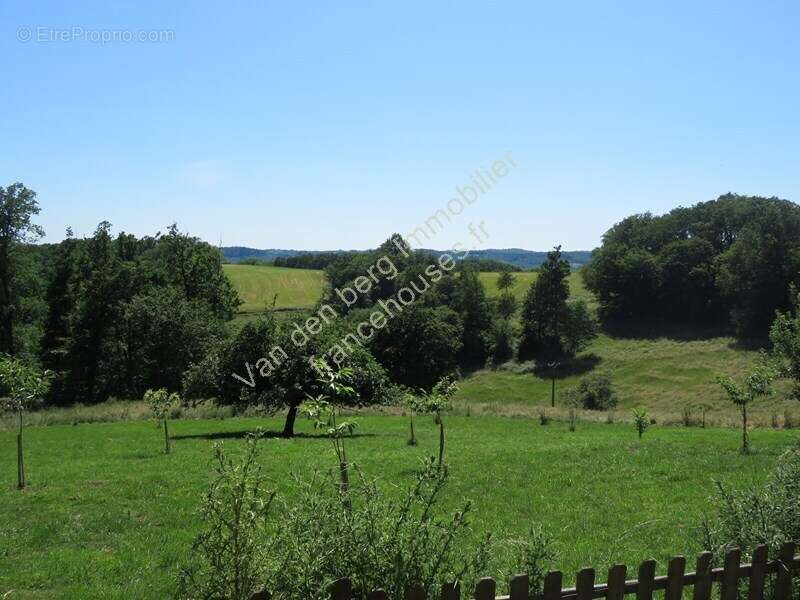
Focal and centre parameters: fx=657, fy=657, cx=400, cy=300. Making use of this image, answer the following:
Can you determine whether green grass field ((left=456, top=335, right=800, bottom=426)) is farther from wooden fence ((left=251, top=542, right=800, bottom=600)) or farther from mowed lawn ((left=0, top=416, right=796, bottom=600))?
wooden fence ((left=251, top=542, right=800, bottom=600))

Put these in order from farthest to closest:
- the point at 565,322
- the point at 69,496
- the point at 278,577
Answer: the point at 565,322 → the point at 69,496 → the point at 278,577

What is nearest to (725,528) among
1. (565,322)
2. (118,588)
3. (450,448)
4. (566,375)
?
(118,588)

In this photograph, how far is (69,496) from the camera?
14562 millimetres

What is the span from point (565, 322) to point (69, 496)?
75252 mm

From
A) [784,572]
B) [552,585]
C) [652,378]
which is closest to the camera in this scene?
[552,585]

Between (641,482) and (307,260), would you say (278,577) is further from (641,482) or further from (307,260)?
(307,260)

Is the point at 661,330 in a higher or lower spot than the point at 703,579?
lower

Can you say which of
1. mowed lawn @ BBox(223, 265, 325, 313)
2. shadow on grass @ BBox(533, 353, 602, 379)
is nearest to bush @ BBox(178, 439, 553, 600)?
shadow on grass @ BBox(533, 353, 602, 379)

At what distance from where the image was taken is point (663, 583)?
18.6ft

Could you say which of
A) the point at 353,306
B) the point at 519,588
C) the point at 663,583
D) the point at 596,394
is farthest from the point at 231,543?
the point at 353,306

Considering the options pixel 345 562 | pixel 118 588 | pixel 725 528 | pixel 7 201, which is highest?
pixel 7 201

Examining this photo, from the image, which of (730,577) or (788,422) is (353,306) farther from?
(730,577)

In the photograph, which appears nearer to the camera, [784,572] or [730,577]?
[730,577]

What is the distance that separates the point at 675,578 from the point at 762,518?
5.12 ft
